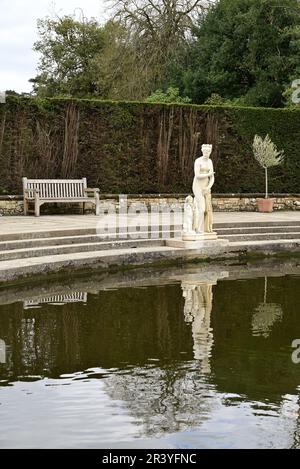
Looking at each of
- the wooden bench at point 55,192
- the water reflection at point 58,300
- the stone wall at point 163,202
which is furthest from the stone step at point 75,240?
the stone wall at point 163,202

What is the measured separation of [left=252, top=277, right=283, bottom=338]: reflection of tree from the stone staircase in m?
3.08

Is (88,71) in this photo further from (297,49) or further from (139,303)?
(139,303)

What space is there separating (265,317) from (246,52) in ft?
61.6

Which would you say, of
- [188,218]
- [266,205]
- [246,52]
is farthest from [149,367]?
[246,52]

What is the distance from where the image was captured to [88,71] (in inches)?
1170

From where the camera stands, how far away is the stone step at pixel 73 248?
31.9ft

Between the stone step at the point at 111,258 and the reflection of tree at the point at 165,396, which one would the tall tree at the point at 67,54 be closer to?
the stone step at the point at 111,258

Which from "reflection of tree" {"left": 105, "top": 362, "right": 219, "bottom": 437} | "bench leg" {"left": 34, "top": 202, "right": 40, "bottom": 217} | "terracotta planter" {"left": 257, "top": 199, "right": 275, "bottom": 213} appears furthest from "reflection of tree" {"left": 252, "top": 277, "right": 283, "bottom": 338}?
"terracotta planter" {"left": 257, "top": 199, "right": 275, "bottom": 213}

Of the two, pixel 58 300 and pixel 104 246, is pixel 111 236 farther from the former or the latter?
pixel 58 300

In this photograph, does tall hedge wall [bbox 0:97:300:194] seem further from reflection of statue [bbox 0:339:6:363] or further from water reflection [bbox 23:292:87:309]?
reflection of statue [bbox 0:339:6:363]

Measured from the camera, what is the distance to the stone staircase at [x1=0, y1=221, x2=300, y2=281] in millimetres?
9383

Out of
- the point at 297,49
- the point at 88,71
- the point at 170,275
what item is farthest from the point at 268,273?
the point at 88,71

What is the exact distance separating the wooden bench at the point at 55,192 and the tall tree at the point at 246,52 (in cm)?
904

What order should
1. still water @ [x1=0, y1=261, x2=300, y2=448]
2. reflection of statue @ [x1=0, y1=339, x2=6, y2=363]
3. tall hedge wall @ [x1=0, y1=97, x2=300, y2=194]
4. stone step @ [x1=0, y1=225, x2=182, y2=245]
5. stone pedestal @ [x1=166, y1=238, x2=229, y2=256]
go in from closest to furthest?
1. still water @ [x1=0, y1=261, x2=300, y2=448]
2. reflection of statue @ [x1=0, y1=339, x2=6, y2=363]
3. stone step @ [x1=0, y1=225, x2=182, y2=245]
4. stone pedestal @ [x1=166, y1=238, x2=229, y2=256]
5. tall hedge wall @ [x1=0, y1=97, x2=300, y2=194]
